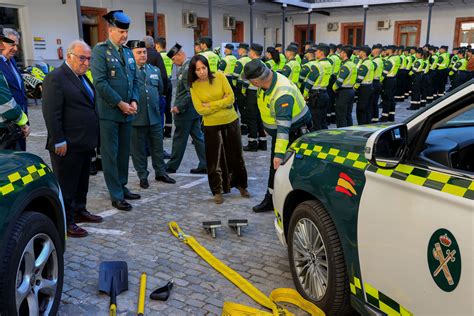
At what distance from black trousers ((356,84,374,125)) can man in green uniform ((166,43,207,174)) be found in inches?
207

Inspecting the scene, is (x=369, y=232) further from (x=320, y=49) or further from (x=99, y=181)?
(x=320, y=49)

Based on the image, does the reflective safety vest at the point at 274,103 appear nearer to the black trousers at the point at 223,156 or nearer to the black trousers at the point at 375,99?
the black trousers at the point at 223,156

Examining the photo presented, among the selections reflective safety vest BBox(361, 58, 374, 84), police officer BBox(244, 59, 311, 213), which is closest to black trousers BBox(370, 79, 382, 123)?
reflective safety vest BBox(361, 58, 374, 84)

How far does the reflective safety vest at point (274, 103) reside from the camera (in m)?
4.27

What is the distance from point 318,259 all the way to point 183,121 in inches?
161

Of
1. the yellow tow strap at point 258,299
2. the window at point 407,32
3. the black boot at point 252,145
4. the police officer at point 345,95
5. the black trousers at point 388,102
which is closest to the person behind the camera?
the yellow tow strap at point 258,299

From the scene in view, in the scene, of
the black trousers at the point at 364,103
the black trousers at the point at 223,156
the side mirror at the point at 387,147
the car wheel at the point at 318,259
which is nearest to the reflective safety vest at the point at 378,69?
the black trousers at the point at 364,103

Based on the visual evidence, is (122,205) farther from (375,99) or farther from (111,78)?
(375,99)

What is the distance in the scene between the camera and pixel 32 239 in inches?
100.0

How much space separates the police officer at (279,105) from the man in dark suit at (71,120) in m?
1.61

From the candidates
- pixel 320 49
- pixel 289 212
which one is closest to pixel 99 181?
pixel 289 212

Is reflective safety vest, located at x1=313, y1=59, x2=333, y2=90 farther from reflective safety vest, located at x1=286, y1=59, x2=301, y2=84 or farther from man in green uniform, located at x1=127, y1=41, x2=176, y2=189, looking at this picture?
man in green uniform, located at x1=127, y1=41, x2=176, y2=189

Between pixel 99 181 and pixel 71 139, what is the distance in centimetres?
223

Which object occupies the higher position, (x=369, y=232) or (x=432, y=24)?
(x=432, y=24)
